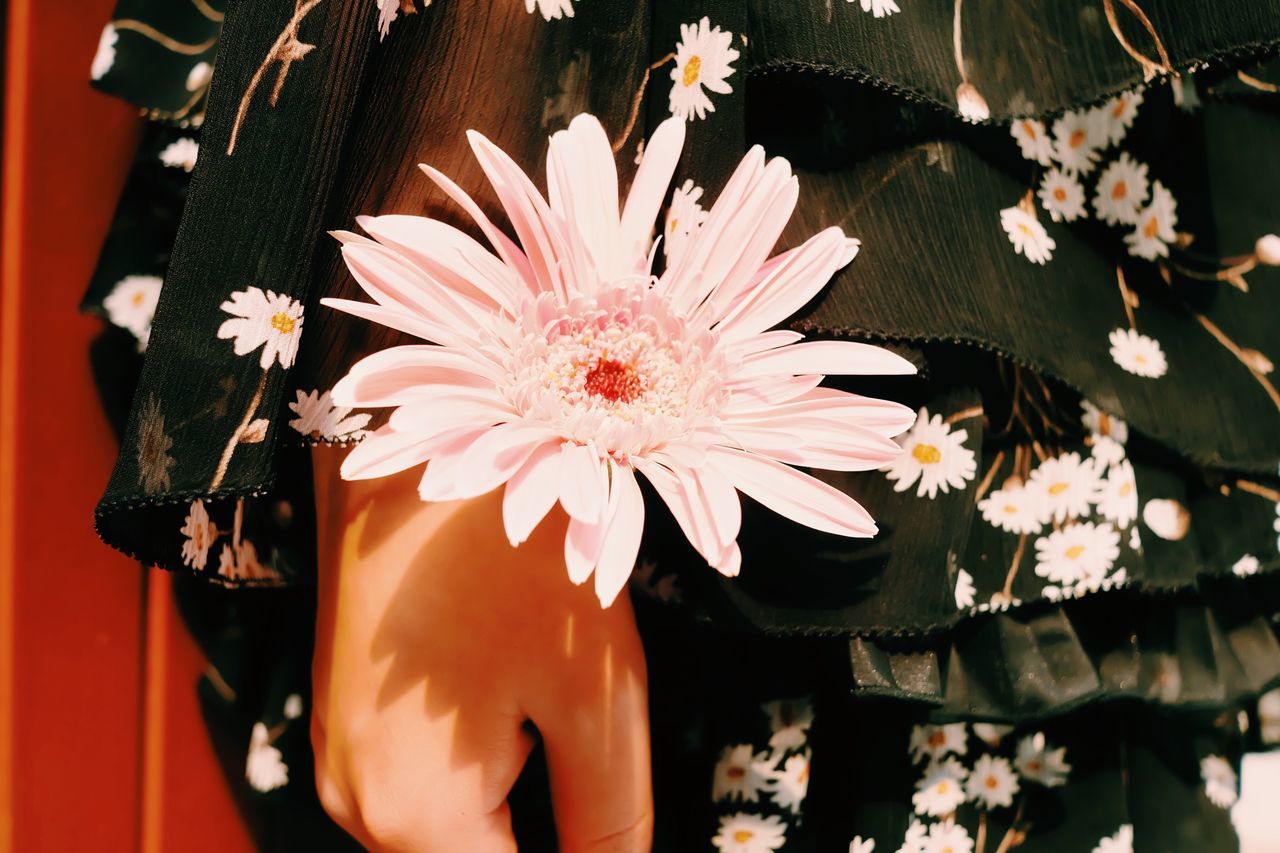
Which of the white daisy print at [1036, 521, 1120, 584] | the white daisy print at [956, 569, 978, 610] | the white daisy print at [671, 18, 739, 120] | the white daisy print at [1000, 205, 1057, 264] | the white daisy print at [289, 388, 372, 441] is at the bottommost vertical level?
the white daisy print at [956, 569, 978, 610]

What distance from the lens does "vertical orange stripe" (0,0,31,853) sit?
49 centimetres

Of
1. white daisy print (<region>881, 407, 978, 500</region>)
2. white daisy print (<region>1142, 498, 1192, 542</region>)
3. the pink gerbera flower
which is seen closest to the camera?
the pink gerbera flower

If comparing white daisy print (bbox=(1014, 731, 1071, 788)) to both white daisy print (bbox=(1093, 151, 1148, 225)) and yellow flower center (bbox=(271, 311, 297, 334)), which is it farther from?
yellow flower center (bbox=(271, 311, 297, 334))

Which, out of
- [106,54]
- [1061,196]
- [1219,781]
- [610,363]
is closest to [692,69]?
[610,363]

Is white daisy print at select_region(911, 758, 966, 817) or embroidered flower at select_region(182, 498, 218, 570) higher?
embroidered flower at select_region(182, 498, 218, 570)

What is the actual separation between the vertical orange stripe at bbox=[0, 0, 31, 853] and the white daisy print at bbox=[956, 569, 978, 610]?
56 cm

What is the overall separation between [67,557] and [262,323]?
0.99 ft

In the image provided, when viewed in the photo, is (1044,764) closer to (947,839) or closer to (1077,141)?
(947,839)

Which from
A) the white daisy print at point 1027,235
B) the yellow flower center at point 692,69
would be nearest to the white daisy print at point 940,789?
the white daisy print at point 1027,235

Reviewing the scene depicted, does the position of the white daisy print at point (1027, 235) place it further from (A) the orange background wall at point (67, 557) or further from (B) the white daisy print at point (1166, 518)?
(A) the orange background wall at point (67, 557)

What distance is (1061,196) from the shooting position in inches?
19.4

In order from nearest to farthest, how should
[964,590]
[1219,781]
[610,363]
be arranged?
1. [610,363]
2. [964,590]
3. [1219,781]

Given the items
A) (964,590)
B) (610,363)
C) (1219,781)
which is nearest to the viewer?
(610,363)

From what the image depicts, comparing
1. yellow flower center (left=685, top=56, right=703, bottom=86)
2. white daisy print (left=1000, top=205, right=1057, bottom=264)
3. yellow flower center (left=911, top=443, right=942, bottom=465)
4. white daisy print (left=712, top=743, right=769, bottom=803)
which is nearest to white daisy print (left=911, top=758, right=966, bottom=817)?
white daisy print (left=712, top=743, right=769, bottom=803)
